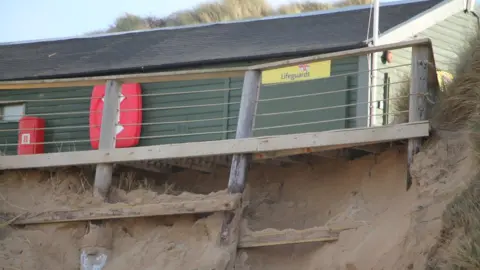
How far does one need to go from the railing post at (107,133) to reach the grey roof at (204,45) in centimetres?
368

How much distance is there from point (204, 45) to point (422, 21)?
3479mm

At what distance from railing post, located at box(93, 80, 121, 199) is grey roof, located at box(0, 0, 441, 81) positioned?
368cm

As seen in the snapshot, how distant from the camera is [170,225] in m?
8.52

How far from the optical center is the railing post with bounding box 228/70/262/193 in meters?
8.28

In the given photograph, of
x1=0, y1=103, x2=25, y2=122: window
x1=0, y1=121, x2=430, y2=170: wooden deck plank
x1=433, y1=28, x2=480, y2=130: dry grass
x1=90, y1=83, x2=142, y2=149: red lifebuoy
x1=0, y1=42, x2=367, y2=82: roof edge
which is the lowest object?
x1=0, y1=121, x2=430, y2=170: wooden deck plank

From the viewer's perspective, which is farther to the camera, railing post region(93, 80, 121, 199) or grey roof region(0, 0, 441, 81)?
grey roof region(0, 0, 441, 81)

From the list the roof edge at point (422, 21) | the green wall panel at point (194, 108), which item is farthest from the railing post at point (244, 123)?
the roof edge at point (422, 21)

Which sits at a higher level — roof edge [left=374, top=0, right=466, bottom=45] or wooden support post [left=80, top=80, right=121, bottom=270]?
roof edge [left=374, top=0, right=466, bottom=45]

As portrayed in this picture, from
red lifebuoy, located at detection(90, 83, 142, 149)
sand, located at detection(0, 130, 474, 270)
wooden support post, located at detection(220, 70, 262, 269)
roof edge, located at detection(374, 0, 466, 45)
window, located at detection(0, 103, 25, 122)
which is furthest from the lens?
window, located at detection(0, 103, 25, 122)

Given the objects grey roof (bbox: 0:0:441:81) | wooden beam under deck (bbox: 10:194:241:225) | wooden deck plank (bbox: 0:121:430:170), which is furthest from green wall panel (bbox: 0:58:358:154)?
wooden beam under deck (bbox: 10:194:241:225)

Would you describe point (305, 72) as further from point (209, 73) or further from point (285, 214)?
point (285, 214)

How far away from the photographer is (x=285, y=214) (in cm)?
866

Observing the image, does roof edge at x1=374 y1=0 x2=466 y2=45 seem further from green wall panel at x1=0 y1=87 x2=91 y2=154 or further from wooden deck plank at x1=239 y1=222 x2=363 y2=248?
green wall panel at x1=0 y1=87 x2=91 y2=154

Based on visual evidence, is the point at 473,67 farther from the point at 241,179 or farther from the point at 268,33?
the point at 268,33
